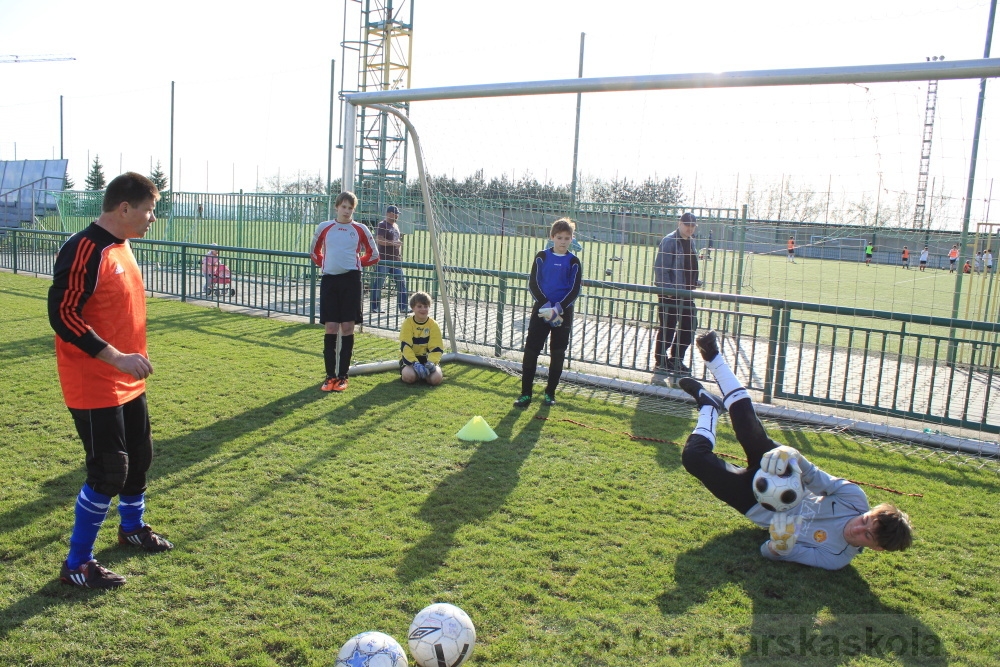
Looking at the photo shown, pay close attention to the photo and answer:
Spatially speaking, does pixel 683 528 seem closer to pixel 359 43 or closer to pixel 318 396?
pixel 318 396

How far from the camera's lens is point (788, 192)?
6660 millimetres

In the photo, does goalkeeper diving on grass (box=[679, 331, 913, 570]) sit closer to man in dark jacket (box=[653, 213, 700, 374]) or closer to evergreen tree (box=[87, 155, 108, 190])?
man in dark jacket (box=[653, 213, 700, 374])

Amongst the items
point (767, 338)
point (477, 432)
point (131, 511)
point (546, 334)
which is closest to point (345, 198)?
point (546, 334)

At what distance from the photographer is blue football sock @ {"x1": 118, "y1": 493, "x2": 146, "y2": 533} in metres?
3.64

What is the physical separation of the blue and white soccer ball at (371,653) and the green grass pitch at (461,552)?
277 millimetres

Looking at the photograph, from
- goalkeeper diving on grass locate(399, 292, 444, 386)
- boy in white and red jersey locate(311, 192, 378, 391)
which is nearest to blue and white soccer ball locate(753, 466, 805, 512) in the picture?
goalkeeper diving on grass locate(399, 292, 444, 386)

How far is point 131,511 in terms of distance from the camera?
12.0 ft

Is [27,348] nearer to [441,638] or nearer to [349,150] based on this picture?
[349,150]

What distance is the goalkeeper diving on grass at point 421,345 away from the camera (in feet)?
25.1

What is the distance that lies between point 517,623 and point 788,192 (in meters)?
5.10

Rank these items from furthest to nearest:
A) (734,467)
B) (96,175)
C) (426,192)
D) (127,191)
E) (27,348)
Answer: (96,175)
(27,348)
(426,192)
(734,467)
(127,191)

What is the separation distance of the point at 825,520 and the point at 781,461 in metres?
0.45

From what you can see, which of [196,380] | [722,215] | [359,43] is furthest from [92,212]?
[722,215]

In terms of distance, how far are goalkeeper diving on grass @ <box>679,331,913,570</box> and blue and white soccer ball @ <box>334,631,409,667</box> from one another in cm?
224
